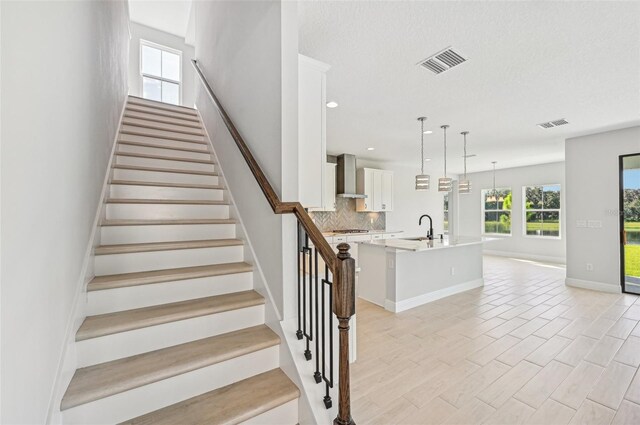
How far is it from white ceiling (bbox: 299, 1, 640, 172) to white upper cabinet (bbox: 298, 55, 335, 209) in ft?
1.22

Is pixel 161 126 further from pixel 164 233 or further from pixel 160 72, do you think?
pixel 160 72

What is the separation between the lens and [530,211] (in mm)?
8406

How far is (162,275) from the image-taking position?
1.94 meters

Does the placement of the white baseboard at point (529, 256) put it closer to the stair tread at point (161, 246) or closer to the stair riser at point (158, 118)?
the stair tread at point (161, 246)

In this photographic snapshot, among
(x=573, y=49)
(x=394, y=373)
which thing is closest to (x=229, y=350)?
(x=394, y=373)

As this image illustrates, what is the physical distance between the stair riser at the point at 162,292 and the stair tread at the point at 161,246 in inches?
12.8

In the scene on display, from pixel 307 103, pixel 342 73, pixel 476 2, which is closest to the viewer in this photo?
pixel 476 2

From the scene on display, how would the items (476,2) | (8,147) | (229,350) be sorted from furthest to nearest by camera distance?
(476,2), (229,350), (8,147)

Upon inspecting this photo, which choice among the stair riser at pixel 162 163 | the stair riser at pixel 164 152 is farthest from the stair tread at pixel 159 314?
the stair riser at pixel 164 152

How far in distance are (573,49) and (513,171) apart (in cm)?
720

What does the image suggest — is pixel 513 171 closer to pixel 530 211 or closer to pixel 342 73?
pixel 530 211

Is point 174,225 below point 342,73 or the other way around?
below

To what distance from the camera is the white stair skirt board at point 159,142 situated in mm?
3252

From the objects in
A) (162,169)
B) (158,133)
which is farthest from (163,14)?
(162,169)
